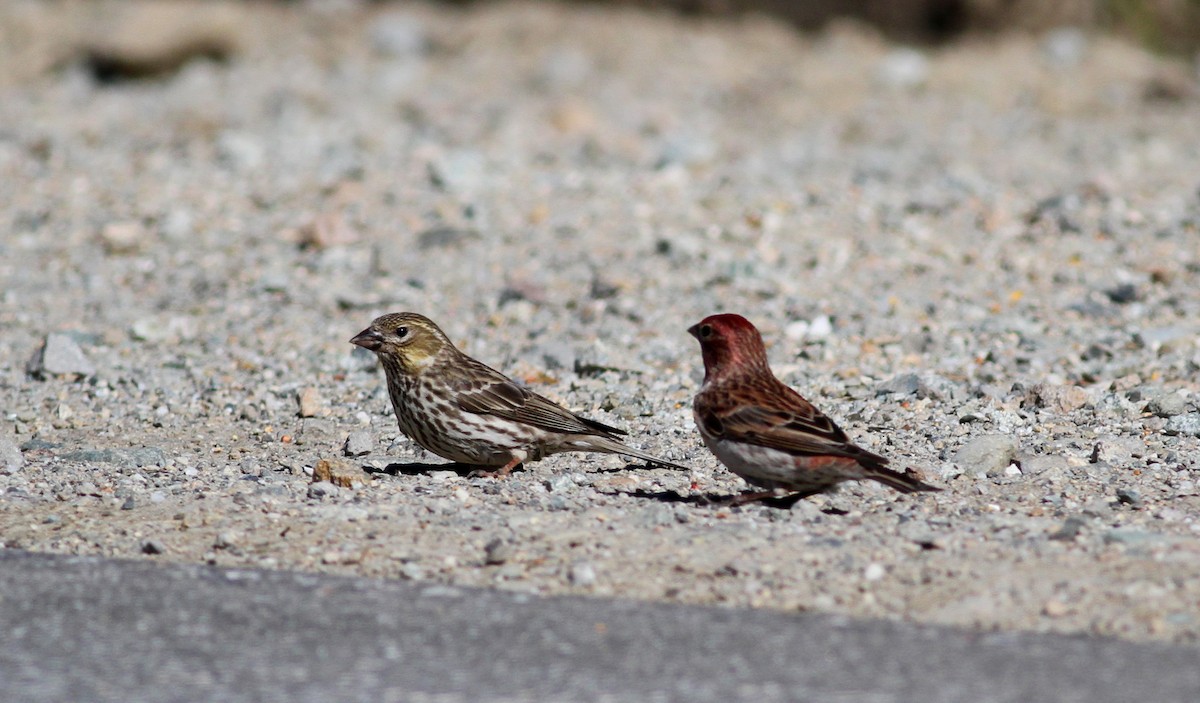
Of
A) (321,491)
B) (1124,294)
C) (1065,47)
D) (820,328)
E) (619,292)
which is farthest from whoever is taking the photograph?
(1065,47)

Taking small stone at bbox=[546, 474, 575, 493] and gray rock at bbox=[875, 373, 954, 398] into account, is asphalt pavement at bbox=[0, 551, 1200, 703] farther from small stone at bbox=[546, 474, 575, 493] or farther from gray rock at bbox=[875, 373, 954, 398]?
gray rock at bbox=[875, 373, 954, 398]

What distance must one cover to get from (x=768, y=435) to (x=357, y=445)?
7.60 feet

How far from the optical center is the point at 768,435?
5.90m

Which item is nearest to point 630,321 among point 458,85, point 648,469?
point 648,469

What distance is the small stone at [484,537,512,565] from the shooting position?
521 centimetres

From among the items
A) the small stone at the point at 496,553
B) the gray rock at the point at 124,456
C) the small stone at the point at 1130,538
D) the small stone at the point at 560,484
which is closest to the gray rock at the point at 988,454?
the small stone at the point at 1130,538

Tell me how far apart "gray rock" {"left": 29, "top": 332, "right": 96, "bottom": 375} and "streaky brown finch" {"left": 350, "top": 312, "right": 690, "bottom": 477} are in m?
2.21

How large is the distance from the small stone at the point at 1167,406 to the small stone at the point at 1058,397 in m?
0.32

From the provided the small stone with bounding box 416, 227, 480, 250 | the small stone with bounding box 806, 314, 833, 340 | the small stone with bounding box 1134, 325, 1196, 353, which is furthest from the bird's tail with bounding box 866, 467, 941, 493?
the small stone with bounding box 416, 227, 480, 250

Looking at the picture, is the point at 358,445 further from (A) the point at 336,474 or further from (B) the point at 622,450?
(B) the point at 622,450

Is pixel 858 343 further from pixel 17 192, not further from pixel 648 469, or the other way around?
pixel 17 192

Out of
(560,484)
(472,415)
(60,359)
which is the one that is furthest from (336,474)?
(60,359)

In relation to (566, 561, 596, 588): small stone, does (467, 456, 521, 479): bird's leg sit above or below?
below

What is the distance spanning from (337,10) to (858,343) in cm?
1227
